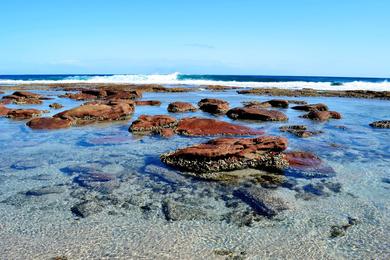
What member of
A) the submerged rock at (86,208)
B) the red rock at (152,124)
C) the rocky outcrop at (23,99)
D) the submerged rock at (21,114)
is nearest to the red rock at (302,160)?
the submerged rock at (86,208)

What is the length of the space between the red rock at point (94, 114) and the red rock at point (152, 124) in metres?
3.37

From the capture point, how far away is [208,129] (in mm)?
15258

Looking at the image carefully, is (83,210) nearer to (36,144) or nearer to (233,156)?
(233,156)

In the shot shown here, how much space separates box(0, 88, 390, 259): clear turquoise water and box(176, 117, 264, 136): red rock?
9.61 feet

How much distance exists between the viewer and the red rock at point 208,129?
15.0 meters

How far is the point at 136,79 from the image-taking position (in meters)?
87.9

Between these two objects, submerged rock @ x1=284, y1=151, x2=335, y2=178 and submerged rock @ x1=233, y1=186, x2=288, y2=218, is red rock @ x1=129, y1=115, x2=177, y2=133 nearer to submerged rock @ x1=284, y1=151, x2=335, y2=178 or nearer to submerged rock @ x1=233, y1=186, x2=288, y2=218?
submerged rock @ x1=284, y1=151, x2=335, y2=178

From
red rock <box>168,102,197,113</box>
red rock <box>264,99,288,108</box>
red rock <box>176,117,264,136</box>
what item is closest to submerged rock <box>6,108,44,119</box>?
red rock <box>168,102,197,113</box>

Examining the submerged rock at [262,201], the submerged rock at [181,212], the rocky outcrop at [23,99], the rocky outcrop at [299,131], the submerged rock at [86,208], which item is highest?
the rocky outcrop at [299,131]

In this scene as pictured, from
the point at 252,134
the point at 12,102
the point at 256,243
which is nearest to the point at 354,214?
the point at 256,243

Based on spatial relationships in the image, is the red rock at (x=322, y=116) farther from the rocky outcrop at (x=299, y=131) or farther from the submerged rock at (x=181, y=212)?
the submerged rock at (x=181, y=212)

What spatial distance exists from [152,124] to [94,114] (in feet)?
15.5

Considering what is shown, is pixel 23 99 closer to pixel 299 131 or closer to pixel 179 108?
pixel 179 108

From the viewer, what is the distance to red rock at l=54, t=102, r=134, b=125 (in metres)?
18.8
